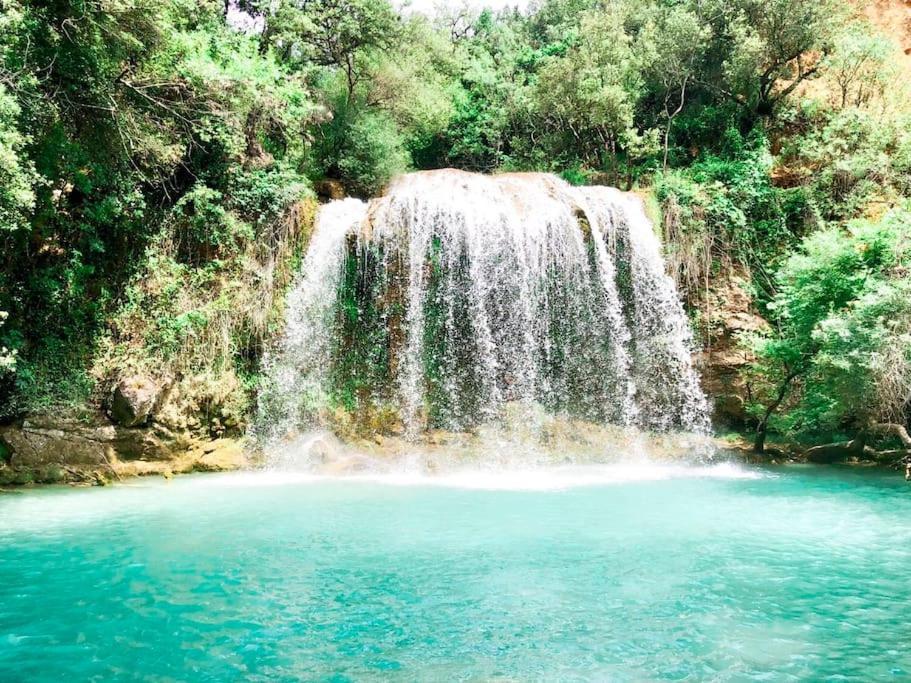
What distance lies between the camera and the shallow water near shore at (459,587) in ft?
11.8

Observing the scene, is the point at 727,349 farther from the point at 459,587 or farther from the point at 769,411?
the point at 459,587

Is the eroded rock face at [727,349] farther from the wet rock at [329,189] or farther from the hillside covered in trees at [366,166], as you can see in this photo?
the wet rock at [329,189]

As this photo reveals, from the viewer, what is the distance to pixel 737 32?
15.2 meters

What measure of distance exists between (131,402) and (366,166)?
8533 mm

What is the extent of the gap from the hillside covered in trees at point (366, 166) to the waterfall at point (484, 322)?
0.86 meters

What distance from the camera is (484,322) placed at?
13.0 meters

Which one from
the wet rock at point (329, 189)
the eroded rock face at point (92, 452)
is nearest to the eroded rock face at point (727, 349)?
the wet rock at point (329, 189)

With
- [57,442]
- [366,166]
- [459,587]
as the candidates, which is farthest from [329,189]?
[459,587]

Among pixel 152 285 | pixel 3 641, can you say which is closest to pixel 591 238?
pixel 152 285

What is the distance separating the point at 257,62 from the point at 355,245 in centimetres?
475

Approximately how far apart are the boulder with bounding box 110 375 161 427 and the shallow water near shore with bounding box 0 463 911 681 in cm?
226

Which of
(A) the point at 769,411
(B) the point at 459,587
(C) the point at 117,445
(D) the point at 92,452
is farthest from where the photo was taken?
(A) the point at 769,411

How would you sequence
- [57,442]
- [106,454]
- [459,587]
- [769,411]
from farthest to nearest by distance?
[769,411]
[106,454]
[57,442]
[459,587]

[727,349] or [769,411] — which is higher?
[727,349]
